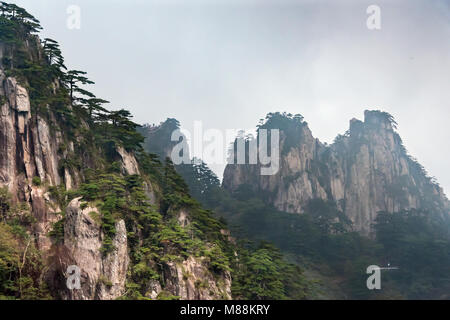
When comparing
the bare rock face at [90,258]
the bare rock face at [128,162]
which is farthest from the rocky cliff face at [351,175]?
the bare rock face at [90,258]

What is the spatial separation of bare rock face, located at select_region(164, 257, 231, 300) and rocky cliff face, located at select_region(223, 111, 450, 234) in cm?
4109

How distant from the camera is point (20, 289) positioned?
1991cm

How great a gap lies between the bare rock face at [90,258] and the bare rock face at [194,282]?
337 cm

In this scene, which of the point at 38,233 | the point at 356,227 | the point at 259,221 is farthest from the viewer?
the point at 356,227

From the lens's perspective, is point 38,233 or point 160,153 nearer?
point 38,233

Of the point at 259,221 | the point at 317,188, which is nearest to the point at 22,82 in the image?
the point at 259,221

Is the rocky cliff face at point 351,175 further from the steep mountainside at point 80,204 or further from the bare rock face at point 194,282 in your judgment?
the bare rock face at point 194,282

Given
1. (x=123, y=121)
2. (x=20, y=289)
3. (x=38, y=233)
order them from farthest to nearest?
(x=123, y=121) → (x=38, y=233) → (x=20, y=289)

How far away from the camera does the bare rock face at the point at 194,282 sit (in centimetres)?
2553

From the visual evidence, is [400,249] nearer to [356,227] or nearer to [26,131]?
[356,227]

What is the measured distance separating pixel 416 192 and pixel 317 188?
70.6ft

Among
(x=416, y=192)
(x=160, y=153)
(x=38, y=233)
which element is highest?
(x=160, y=153)

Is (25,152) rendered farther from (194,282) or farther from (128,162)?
(194,282)
